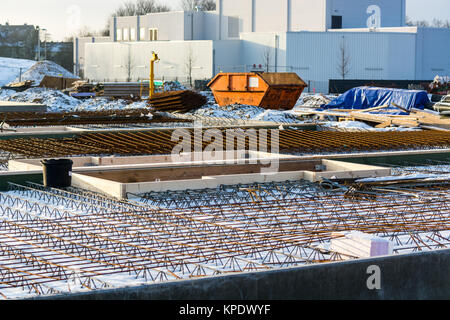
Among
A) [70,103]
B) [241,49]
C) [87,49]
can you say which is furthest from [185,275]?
[87,49]

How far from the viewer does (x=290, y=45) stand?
5475cm

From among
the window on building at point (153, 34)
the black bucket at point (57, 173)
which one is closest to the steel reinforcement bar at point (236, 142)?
the black bucket at point (57, 173)

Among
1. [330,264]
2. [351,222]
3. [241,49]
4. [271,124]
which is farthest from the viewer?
[241,49]

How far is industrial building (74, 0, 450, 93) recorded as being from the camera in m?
55.1

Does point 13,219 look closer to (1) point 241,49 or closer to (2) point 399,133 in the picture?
(2) point 399,133

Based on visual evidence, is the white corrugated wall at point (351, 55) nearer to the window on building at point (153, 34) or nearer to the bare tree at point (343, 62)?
the bare tree at point (343, 62)

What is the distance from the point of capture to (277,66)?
55250 mm

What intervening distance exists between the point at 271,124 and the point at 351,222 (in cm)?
1394

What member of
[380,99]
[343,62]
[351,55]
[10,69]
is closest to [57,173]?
[380,99]

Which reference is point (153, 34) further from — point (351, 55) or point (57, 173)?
point (57, 173)

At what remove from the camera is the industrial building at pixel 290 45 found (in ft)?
181

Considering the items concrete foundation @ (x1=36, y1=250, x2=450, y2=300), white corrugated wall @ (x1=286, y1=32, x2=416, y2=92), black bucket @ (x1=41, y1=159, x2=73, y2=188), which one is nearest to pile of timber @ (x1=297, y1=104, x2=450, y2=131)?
black bucket @ (x1=41, y1=159, x2=73, y2=188)

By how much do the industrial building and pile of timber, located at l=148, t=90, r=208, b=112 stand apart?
2507 cm

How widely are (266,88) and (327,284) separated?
23824 mm
